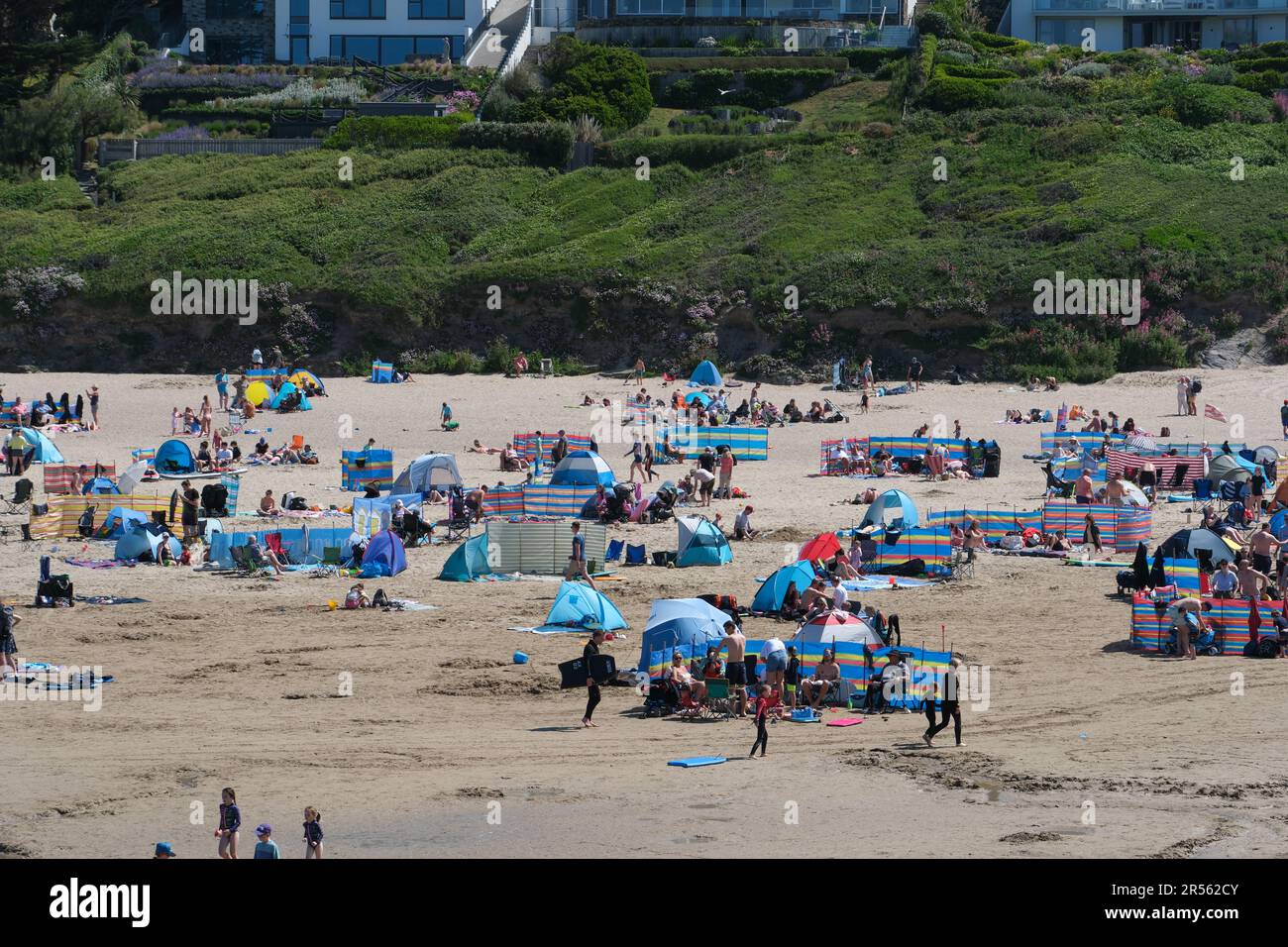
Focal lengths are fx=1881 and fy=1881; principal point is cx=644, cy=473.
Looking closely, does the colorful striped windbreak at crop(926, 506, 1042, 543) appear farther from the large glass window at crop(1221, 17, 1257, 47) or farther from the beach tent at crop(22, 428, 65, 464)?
the large glass window at crop(1221, 17, 1257, 47)

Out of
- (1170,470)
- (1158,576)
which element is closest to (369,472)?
(1170,470)

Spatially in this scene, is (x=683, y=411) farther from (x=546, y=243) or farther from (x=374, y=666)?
(x=374, y=666)

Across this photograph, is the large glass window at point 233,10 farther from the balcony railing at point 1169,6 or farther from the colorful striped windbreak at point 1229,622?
the colorful striped windbreak at point 1229,622

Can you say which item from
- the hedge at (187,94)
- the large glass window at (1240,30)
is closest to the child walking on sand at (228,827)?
the hedge at (187,94)

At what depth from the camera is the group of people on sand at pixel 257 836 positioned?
41.3 ft

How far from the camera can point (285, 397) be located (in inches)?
1517

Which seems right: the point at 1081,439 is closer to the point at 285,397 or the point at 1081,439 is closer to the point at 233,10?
the point at 285,397

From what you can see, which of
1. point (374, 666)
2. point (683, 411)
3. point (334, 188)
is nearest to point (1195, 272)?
point (683, 411)

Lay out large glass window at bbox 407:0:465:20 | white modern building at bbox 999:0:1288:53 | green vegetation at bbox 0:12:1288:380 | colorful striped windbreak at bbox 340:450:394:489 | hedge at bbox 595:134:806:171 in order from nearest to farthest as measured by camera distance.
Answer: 1. colorful striped windbreak at bbox 340:450:394:489
2. green vegetation at bbox 0:12:1288:380
3. hedge at bbox 595:134:806:171
4. white modern building at bbox 999:0:1288:53
5. large glass window at bbox 407:0:465:20

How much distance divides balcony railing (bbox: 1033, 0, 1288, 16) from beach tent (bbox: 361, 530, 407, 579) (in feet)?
155

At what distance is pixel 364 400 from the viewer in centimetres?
4056

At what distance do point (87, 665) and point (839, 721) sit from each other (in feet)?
25.6

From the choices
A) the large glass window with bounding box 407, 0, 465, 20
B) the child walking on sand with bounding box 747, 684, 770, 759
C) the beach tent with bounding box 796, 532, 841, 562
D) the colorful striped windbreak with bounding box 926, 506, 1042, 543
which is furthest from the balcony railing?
the child walking on sand with bounding box 747, 684, 770, 759

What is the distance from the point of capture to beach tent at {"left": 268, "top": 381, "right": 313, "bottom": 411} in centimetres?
3853
